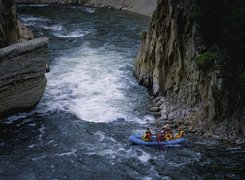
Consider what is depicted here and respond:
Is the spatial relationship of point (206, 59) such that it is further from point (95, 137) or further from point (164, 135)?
point (95, 137)

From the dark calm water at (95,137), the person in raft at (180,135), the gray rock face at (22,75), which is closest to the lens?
the dark calm water at (95,137)

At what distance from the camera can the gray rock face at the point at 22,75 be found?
3134cm

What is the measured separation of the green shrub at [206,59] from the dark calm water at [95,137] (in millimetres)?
5093

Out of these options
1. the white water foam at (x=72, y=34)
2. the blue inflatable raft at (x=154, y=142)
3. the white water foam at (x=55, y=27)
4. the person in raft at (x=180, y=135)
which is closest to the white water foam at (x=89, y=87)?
the blue inflatable raft at (x=154, y=142)

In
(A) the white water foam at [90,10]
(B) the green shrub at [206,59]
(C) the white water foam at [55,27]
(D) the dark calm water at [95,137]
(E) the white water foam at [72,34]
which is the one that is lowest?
(D) the dark calm water at [95,137]

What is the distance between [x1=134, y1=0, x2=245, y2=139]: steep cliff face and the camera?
2892 cm

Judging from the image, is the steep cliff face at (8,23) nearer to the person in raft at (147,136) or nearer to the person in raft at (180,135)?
the person in raft at (147,136)

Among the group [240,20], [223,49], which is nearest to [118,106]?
[223,49]

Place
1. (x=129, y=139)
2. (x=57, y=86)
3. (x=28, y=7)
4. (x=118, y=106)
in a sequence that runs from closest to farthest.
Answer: (x=129, y=139)
(x=118, y=106)
(x=57, y=86)
(x=28, y=7)

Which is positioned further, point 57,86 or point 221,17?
point 57,86

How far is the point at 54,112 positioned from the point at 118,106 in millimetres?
5296

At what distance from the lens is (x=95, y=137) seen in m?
30.0

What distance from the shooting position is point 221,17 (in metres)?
29.7

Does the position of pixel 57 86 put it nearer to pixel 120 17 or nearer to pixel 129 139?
pixel 129 139
